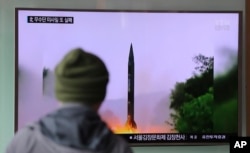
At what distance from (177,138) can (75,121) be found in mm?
1935

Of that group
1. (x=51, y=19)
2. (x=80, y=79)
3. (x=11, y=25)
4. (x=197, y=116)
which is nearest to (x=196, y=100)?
(x=197, y=116)

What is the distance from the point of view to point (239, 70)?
3.00 m

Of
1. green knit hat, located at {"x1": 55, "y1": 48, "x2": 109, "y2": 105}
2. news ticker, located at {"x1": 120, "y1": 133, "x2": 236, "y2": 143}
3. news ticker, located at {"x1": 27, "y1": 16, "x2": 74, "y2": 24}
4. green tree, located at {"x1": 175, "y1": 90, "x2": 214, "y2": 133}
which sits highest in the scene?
news ticker, located at {"x1": 27, "y1": 16, "x2": 74, "y2": 24}

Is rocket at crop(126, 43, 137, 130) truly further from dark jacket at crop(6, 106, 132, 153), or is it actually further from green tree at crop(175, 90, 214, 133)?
dark jacket at crop(6, 106, 132, 153)

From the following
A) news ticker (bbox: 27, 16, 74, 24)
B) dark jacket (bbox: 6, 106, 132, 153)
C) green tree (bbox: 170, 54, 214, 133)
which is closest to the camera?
dark jacket (bbox: 6, 106, 132, 153)

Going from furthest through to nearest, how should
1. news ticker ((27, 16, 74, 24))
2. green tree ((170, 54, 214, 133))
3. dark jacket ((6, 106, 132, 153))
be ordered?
green tree ((170, 54, 214, 133)) → news ticker ((27, 16, 74, 24)) → dark jacket ((6, 106, 132, 153))

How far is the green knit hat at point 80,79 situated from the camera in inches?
45.9

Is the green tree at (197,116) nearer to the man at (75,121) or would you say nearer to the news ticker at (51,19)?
the news ticker at (51,19)

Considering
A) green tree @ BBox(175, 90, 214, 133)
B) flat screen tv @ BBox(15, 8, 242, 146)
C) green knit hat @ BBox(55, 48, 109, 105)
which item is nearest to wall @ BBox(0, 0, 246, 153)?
flat screen tv @ BBox(15, 8, 242, 146)

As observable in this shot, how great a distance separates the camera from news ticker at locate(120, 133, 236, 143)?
9.76 ft

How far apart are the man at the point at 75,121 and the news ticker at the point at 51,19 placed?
68.7 inches

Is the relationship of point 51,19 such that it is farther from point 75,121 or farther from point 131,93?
point 75,121

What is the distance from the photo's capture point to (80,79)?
1.17 metres

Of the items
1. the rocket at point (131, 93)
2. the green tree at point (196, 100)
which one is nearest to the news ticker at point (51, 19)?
the rocket at point (131, 93)
